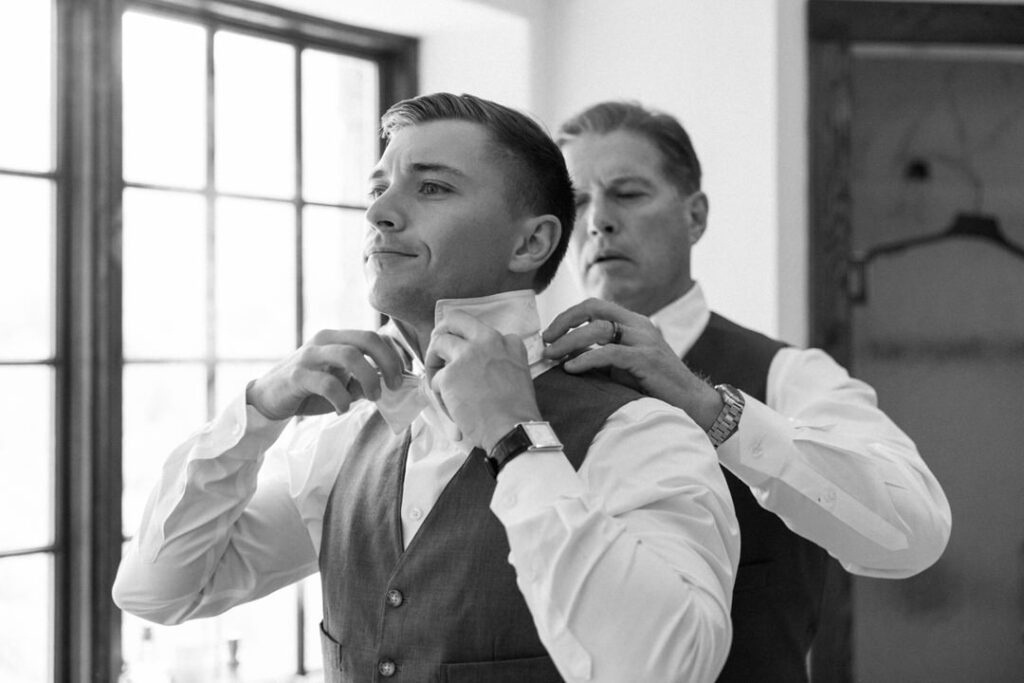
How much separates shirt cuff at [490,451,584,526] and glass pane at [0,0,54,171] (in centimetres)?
155

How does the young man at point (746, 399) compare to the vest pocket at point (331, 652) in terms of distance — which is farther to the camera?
the young man at point (746, 399)

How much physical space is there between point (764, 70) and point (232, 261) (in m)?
1.34

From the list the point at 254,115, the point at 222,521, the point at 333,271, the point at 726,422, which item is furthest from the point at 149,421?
the point at 726,422

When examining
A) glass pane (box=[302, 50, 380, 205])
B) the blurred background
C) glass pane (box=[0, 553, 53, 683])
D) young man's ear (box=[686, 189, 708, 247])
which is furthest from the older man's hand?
glass pane (box=[302, 50, 380, 205])

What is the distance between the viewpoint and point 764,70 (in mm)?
2668

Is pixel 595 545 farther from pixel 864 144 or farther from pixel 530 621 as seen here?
pixel 864 144

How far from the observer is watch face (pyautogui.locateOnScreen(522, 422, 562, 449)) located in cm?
117

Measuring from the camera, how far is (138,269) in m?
2.46

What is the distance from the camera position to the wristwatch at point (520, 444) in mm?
1169

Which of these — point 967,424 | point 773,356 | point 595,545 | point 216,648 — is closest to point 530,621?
point 595,545

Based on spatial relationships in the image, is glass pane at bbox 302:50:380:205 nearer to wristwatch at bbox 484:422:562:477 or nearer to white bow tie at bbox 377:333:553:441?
white bow tie at bbox 377:333:553:441

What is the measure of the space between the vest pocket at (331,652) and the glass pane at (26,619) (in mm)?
1128

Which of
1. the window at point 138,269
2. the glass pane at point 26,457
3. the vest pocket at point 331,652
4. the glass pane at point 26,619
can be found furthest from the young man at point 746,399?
the glass pane at point 26,619

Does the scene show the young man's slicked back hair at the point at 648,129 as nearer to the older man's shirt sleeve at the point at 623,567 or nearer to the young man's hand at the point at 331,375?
the young man's hand at the point at 331,375
